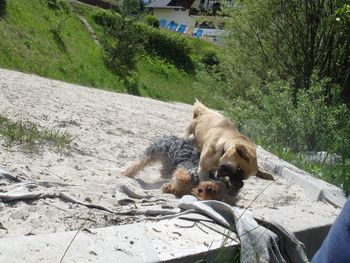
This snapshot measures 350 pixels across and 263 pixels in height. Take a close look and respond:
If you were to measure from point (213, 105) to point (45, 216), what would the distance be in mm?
11979

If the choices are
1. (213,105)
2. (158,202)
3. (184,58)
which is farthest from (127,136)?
(184,58)

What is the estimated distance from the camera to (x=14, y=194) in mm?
3484

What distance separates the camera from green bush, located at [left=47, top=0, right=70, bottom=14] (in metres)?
26.3

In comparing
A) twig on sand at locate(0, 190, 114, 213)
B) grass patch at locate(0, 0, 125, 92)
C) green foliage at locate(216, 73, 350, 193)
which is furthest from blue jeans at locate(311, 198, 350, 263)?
grass patch at locate(0, 0, 125, 92)

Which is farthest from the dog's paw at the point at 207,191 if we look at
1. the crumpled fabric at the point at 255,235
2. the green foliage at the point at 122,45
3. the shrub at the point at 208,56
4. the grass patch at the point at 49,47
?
the shrub at the point at 208,56

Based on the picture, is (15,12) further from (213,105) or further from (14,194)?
(14,194)

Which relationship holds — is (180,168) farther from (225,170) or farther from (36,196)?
(36,196)

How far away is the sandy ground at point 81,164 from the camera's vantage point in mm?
3303

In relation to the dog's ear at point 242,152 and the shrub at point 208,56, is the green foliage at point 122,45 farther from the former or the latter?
the dog's ear at point 242,152

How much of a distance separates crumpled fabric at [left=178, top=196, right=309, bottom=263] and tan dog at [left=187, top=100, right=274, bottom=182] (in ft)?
3.99

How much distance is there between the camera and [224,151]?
5043 millimetres

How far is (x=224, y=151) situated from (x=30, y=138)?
6.74 ft

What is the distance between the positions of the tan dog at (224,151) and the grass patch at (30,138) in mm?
1507

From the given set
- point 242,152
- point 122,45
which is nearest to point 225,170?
point 242,152
